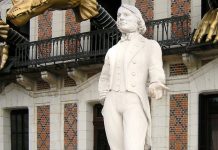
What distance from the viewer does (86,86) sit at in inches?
730

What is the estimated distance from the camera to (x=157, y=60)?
712cm

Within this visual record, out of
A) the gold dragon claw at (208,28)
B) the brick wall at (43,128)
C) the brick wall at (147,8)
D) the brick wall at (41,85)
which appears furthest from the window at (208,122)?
the brick wall at (41,85)

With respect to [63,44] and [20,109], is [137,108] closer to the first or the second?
[63,44]

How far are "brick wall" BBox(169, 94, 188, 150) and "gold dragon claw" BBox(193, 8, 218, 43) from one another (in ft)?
6.54

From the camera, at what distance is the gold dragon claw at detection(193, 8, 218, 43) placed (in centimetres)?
1440

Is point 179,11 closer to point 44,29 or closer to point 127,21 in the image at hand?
point 44,29

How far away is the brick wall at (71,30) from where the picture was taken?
18688 millimetres

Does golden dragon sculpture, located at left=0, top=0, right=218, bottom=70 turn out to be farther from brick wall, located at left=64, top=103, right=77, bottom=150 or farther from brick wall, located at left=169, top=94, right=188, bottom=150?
brick wall, located at left=64, top=103, right=77, bottom=150

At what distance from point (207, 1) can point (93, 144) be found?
18.8ft

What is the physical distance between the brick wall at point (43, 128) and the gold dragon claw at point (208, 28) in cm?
670

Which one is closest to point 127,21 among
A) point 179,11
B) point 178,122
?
point 178,122

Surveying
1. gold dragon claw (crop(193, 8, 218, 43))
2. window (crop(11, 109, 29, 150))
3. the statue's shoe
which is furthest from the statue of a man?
window (crop(11, 109, 29, 150))

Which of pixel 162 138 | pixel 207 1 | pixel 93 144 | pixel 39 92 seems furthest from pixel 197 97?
pixel 39 92

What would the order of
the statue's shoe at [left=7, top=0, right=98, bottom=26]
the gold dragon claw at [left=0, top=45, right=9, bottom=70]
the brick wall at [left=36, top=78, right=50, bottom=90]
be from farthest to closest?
1. the brick wall at [left=36, top=78, right=50, bottom=90]
2. the gold dragon claw at [left=0, top=45, right=9, bottom=70]
3. the statue's shoe at [left=7, top=0, right=98, bottom=26]
